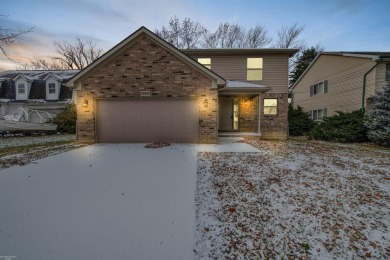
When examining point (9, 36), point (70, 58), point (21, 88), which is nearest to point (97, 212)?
point (9, 36)

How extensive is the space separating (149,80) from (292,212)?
894 centimetres

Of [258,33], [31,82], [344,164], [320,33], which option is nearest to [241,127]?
[344,164]

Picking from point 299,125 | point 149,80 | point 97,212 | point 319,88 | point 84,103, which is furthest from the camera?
point 319,88

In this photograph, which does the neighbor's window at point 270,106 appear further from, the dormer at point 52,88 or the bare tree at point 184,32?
the dormer at point 52,88

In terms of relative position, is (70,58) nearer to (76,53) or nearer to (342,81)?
(76,53)

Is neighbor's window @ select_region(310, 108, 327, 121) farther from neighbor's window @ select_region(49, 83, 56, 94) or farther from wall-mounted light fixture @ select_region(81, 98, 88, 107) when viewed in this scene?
neighbor's window @ select_region(49, 83, 56, 94)

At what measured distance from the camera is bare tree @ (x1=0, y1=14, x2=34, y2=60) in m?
6.16

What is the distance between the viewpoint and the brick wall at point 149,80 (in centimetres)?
1030

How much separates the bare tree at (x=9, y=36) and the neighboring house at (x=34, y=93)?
14687 millimetres

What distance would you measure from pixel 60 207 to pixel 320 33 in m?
37.6

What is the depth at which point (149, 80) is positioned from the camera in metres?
10.4

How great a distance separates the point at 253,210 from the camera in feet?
11.7

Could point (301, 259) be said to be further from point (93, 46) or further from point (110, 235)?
point (93, 46)

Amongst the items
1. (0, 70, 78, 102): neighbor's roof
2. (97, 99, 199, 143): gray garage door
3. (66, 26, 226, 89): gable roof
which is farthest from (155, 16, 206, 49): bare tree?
(97, 99, 199, 143): gray garage door
